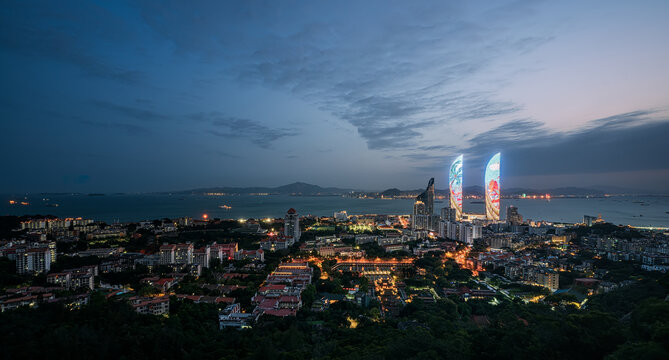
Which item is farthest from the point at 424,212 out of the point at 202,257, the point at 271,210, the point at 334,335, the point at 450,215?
the point at 334,335

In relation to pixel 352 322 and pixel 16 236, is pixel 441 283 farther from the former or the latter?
pixel 16 236

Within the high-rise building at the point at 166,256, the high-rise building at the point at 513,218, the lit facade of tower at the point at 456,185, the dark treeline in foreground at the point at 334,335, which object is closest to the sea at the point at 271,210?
the high-rise building at the point at 513,218

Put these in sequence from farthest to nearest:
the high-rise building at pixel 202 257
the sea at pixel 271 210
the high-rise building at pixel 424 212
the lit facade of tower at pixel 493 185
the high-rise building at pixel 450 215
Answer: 1. the sea at pixel 271 210
2. the high-rise building at pixel 450 215
3. the lit facade of tower at pixel 493 185
4. the high-rise building at pixel 424 212
5. the high-rise building at pixel 202 257

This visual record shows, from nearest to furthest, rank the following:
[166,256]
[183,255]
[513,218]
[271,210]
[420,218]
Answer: [166,256] → [183,255] → [420,218] → [513,218] → [271,210]

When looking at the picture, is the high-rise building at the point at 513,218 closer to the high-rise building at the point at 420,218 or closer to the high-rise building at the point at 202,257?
the high-rise building at the point at 420,218

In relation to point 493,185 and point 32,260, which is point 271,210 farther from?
point 32,260

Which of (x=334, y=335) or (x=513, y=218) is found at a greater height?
(x=513, y=218)

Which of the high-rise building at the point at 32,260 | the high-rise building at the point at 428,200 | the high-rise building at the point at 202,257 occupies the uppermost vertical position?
the high-rise building at the point at 428,200

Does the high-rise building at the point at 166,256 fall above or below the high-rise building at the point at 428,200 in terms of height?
below
